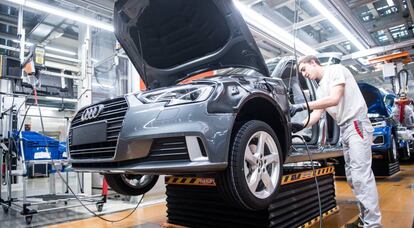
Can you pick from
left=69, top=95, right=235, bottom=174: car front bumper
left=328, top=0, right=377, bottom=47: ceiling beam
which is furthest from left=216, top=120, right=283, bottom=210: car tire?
left=328, top=0, right=377, bottom=47: ceiling beam

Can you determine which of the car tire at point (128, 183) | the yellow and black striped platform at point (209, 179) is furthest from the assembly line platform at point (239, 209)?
the car tire at point (128, 183)

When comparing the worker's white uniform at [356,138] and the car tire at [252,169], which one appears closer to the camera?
the car tire at [252,169]

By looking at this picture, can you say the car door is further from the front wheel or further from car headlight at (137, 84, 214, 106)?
the front wheel

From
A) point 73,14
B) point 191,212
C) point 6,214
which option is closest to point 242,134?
point 191,212

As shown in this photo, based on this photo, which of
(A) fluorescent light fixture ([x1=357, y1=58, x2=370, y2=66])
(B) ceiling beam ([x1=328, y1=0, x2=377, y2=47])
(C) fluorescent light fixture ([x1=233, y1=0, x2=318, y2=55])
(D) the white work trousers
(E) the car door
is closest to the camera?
(D) the white work trousers

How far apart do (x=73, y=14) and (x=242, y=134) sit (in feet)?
12.7

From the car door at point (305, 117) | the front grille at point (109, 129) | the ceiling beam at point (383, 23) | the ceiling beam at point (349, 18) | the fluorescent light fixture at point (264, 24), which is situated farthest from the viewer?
the ceiling beam at point (383, 23)

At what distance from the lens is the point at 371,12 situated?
7.05m

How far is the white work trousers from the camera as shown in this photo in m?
2.43

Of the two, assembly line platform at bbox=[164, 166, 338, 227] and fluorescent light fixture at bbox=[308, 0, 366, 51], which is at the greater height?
fluorescent light fixture at bbox=[308, 0, 366, 51]

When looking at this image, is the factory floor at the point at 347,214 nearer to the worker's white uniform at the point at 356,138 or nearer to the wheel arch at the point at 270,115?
the worker's white uniform at the point at 356,138

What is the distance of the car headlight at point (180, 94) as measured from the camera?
1753mm

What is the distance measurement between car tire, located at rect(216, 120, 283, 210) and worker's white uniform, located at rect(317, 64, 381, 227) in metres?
0.83

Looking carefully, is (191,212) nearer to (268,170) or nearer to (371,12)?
(268,170)
